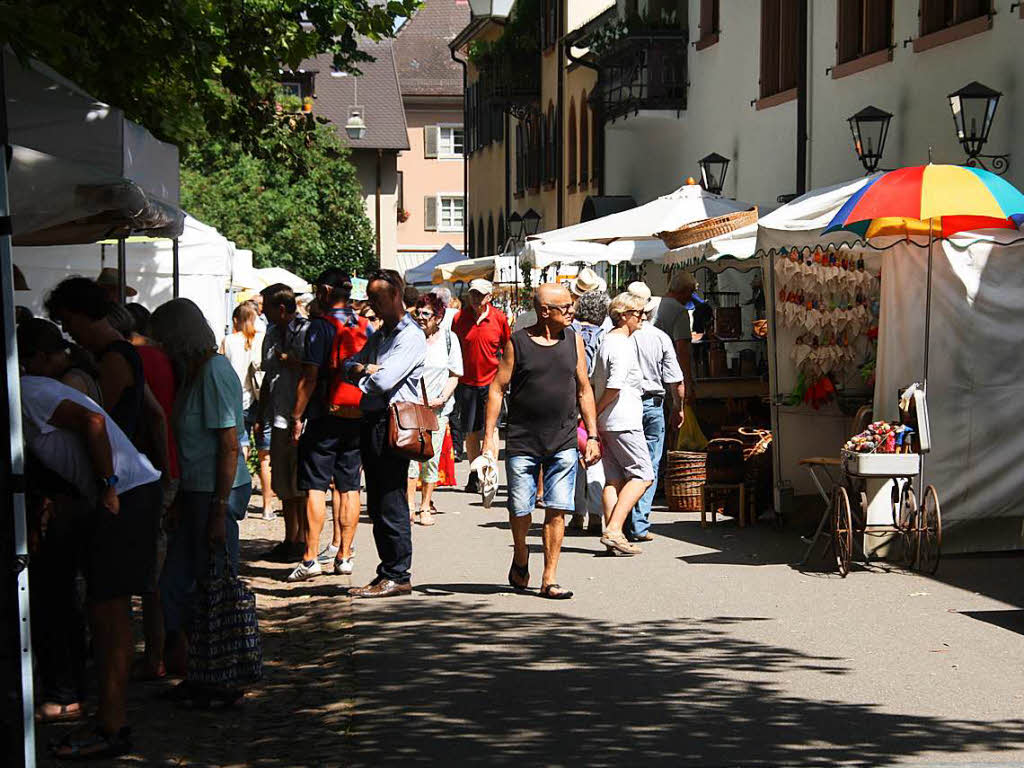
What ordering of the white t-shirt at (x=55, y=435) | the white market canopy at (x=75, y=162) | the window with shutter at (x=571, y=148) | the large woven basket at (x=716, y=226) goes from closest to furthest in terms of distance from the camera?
the white t-shirt at (x=55, y=435)
the white market canopy at (x=75, y=162)
the large woven basket at (x=716, y=226)
the window with shutter at (x=571, y=148)

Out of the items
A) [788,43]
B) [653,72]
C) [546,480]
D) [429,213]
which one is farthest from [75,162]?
[429,213]

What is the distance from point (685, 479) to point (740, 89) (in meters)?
10.9

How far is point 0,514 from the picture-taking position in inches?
221

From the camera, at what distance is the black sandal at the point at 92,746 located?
21.1 feet

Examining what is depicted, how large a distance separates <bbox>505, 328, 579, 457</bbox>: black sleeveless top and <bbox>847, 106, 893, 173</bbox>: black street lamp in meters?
8.72

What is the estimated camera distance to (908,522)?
1121 cm

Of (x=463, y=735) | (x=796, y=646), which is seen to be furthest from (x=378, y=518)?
(x=463, y=735)

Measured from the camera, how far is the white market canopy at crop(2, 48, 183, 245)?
273 inches

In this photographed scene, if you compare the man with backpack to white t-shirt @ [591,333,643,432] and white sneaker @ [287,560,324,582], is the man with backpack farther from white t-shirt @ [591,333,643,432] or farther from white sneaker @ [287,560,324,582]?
white t-shirt @ [591,333,643,432]

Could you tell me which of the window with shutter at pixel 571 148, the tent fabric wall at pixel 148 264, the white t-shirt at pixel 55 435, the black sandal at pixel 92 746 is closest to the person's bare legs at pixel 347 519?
the black sandal at pixel 92 746

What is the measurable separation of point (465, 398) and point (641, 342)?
143 inches

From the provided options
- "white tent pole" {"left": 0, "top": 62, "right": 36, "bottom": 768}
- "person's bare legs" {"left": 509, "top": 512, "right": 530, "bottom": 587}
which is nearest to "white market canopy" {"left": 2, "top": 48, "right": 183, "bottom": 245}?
"white tent pole" {"left": 0, "top": 62, "right": 36, "bottom": 768}

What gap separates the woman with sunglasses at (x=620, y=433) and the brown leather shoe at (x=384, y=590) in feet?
7.13

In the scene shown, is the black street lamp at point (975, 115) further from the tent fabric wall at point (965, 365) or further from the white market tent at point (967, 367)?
the tent fabric wall at point (965, 365)
